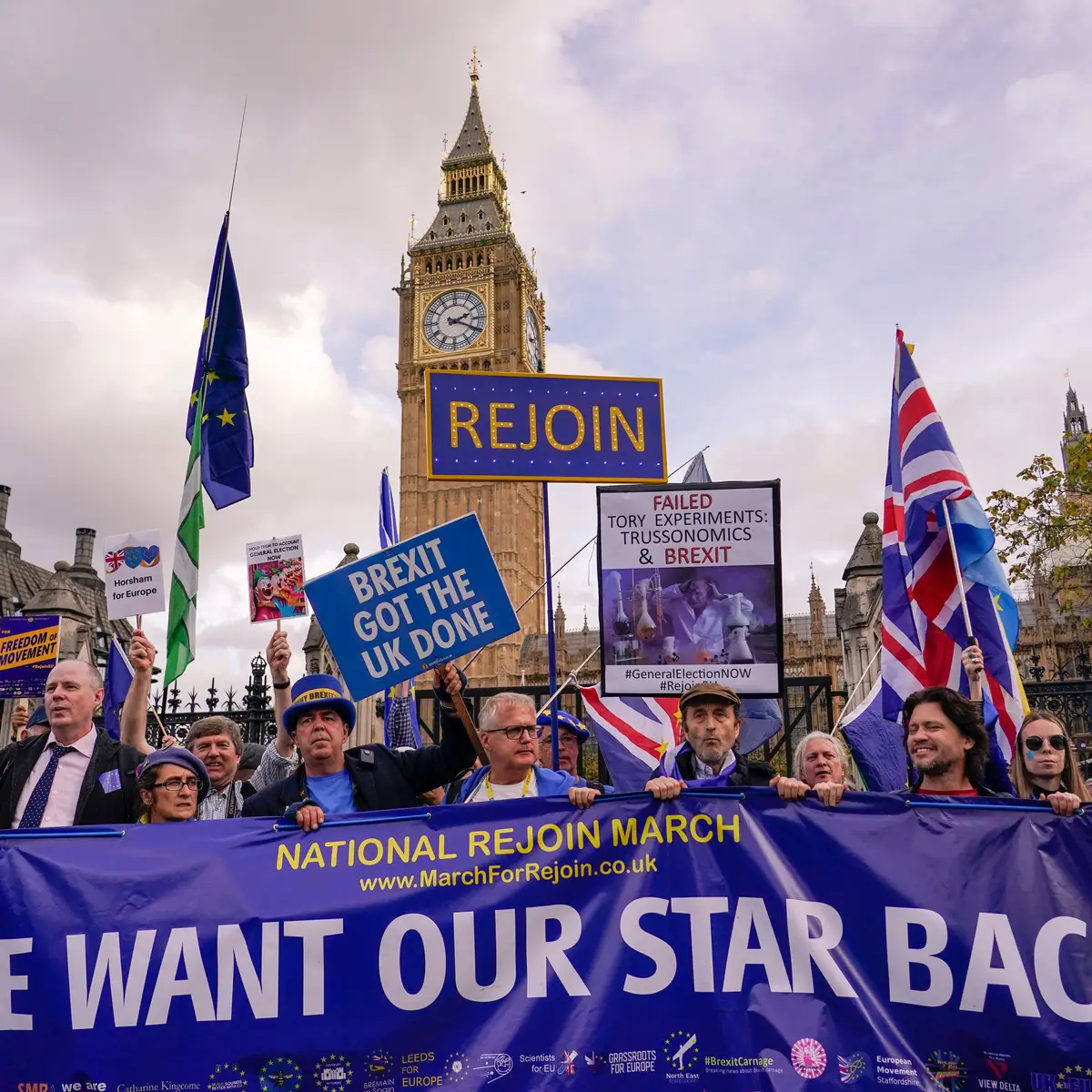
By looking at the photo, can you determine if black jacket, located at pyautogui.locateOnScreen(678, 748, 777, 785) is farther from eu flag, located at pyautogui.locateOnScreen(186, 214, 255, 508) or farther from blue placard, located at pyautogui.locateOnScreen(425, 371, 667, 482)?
eu flag, located at pyautogui.locateOnScreen(186, 214, 255, 508)

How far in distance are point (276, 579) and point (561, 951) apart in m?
4.39

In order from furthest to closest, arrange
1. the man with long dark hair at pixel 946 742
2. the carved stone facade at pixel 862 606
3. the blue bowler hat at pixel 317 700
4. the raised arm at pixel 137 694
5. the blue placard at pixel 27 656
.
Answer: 1. the carved stone facade at pixel 862 606
2. the blue placard at pixel 27 656
3. the raised arm at pixel 137 694
4. the blue bowler hat at pixel 317 700
5. the man with long dark hair at pixel 946 742

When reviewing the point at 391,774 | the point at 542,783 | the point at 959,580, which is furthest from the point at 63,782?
the point at 959,580

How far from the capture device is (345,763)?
436cm

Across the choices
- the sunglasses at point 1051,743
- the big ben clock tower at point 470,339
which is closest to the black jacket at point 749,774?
the sunglasses at point 1051,743

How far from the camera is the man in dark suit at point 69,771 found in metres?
4.31

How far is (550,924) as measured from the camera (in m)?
3.65

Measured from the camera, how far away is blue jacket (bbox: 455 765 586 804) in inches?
168

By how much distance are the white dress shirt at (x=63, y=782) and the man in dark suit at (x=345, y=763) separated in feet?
2.66

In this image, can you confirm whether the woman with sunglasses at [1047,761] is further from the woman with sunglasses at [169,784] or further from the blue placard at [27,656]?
the blue placard at [27,656]

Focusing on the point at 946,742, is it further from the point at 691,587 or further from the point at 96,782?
the point at 96,782

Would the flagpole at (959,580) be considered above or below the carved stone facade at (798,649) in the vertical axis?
below

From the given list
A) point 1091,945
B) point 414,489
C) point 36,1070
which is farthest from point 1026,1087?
point 414,489

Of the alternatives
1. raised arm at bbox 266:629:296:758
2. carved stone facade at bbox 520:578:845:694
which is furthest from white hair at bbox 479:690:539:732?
carved stone facade at bbox 520:578:845:694
